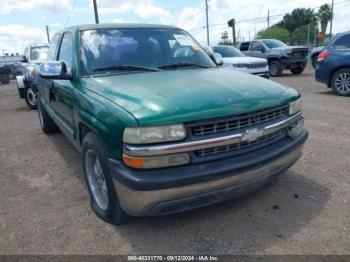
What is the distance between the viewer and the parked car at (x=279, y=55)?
49.5 ft

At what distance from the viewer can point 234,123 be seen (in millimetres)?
2646

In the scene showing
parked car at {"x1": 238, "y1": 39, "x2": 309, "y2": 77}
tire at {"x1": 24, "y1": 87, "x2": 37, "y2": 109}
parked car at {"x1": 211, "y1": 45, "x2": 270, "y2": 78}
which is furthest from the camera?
parked car at {"x1": 238, "y1": 39, "x2": 309, "y2": 77}

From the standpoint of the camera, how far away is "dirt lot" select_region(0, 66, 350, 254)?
8.91 feet

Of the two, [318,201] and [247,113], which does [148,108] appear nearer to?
[247,113]

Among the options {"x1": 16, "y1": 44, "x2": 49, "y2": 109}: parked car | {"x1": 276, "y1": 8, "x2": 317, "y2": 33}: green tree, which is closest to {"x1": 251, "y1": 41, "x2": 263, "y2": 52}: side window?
{"x1": 16, "y1": 44, "x2": 49, "y2": 109}: parked car

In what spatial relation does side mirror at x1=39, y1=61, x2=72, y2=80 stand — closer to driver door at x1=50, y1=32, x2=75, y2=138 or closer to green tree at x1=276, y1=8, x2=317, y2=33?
driver door at x1=50, y1=32, x2=75, y2=138

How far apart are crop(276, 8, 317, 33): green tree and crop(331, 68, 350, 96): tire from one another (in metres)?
63.4

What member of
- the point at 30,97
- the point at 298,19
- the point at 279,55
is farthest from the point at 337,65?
the point at 298,19

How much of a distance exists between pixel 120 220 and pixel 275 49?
46.2 feet

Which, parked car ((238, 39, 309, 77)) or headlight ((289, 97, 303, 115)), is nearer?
headlight ((289, 97, 303, 115))

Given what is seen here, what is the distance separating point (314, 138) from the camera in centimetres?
531

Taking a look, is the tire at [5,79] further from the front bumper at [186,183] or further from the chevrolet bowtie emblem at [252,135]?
the chevrolet bowtie emblem at [252,135]

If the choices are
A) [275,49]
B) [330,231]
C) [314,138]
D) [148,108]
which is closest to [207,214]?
[330,231]

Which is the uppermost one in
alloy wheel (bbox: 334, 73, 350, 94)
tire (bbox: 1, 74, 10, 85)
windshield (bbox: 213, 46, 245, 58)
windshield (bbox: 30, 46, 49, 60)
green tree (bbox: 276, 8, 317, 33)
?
green tree (bbox: 276, 8, 317, 33)
